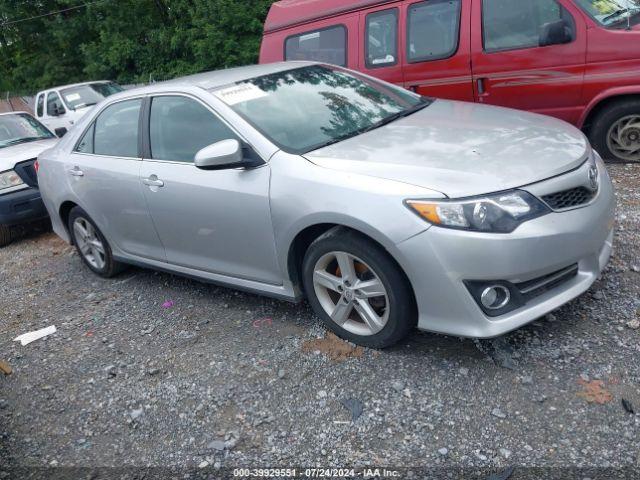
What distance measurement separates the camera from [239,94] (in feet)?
12.7

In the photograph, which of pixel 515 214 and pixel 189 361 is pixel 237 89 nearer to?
pixel 189 361

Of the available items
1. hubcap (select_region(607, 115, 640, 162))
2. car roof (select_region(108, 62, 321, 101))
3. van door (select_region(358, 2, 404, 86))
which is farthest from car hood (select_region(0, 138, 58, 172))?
hubcap (select_region(607, 115, 640, 162))

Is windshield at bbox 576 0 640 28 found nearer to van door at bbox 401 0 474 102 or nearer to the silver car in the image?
van door at bbox 401 0 474 102

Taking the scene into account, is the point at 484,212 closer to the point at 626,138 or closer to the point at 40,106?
the point at 626,138

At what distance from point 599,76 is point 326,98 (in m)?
2.80

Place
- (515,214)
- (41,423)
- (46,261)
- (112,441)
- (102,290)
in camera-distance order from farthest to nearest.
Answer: (46,261)
(102,290)
(41,423)
(112,441)
(515,214)

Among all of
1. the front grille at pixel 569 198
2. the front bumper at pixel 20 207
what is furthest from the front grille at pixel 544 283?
the front bumper at pixel 20 207

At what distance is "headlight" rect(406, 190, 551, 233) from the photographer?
9.09 feet

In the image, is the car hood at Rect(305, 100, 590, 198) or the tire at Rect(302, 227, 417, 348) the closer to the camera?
the car hood at Rect(305, 100, 590, 198)

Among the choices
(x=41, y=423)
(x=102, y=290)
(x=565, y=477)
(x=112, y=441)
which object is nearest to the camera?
(x=565, y=477)

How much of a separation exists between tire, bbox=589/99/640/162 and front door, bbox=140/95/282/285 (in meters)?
3.59

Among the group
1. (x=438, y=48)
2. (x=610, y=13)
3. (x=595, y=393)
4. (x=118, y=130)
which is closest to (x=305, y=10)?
(x=438, y=48)

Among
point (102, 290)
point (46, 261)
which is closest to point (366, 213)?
point (102, 290)

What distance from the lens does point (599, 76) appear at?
17.4 feet
